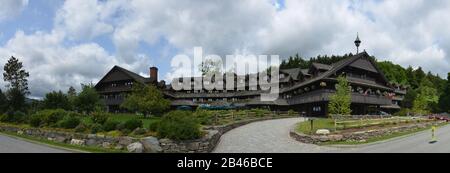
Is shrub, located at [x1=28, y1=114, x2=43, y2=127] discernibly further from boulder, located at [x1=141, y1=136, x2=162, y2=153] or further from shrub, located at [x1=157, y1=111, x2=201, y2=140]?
boulder, located at [x1=141, y1=136, x2=162, y2=153]

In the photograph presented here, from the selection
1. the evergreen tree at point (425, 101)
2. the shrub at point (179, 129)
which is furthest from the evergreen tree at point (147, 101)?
the evergreen tree at point (425, 101)

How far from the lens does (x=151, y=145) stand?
19.2m

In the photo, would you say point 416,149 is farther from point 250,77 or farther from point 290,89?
point 250,77

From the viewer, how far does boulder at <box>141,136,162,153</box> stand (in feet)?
62.8

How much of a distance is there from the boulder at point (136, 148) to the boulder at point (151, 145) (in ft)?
0.72

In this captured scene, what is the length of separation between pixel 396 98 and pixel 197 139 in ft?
262

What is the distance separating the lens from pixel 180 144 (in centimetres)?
1952

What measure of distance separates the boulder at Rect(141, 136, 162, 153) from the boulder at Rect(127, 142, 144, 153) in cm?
22

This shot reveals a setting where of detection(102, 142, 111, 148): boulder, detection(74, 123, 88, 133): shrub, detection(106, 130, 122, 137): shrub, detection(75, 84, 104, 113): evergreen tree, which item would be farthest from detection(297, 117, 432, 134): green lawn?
detection(75, 84, 104, 113): evergreen tree

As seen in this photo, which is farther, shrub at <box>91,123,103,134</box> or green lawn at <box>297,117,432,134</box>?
green lawn at <box>297,117,432,134</box>

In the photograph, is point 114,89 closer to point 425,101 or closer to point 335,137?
point 335,137

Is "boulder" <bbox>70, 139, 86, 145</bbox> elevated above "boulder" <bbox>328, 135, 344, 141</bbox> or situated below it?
below

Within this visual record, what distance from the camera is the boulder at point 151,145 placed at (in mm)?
19141

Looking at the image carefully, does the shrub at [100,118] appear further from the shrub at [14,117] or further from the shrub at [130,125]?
the shrub at [14,117]
